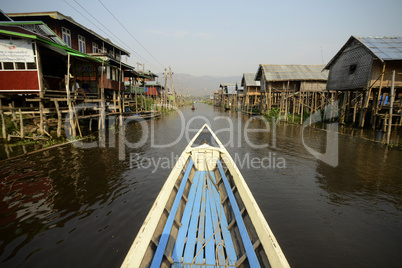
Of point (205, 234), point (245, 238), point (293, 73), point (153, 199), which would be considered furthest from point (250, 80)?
point (245, 238)

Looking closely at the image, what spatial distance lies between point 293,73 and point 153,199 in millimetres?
26368

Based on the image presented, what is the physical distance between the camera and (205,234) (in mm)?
3951

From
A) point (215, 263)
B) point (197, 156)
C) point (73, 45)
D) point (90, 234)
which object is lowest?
point (90, 234)

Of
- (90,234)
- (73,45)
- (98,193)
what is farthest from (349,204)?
(73,45)

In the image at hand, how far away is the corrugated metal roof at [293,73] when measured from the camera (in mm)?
25875

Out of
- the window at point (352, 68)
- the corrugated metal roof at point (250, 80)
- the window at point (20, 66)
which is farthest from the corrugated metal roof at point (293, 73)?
the window at point (20, 66)

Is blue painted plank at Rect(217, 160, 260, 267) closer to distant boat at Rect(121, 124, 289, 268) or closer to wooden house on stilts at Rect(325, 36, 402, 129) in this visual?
distant boat at Rect(121, 124, 289, 268)

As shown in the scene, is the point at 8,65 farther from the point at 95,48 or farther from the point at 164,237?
the point at 95,48

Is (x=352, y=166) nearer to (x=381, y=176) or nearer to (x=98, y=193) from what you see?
(x=381, y=176)

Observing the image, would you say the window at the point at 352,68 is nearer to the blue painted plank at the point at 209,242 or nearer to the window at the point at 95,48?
the blue painted plank at the point at 209,242

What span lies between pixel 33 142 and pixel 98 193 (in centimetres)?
759

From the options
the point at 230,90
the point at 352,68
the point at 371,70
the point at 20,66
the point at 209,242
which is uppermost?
the point at 230,90

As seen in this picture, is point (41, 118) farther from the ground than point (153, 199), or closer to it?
farther from the ground

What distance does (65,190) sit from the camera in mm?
6711
